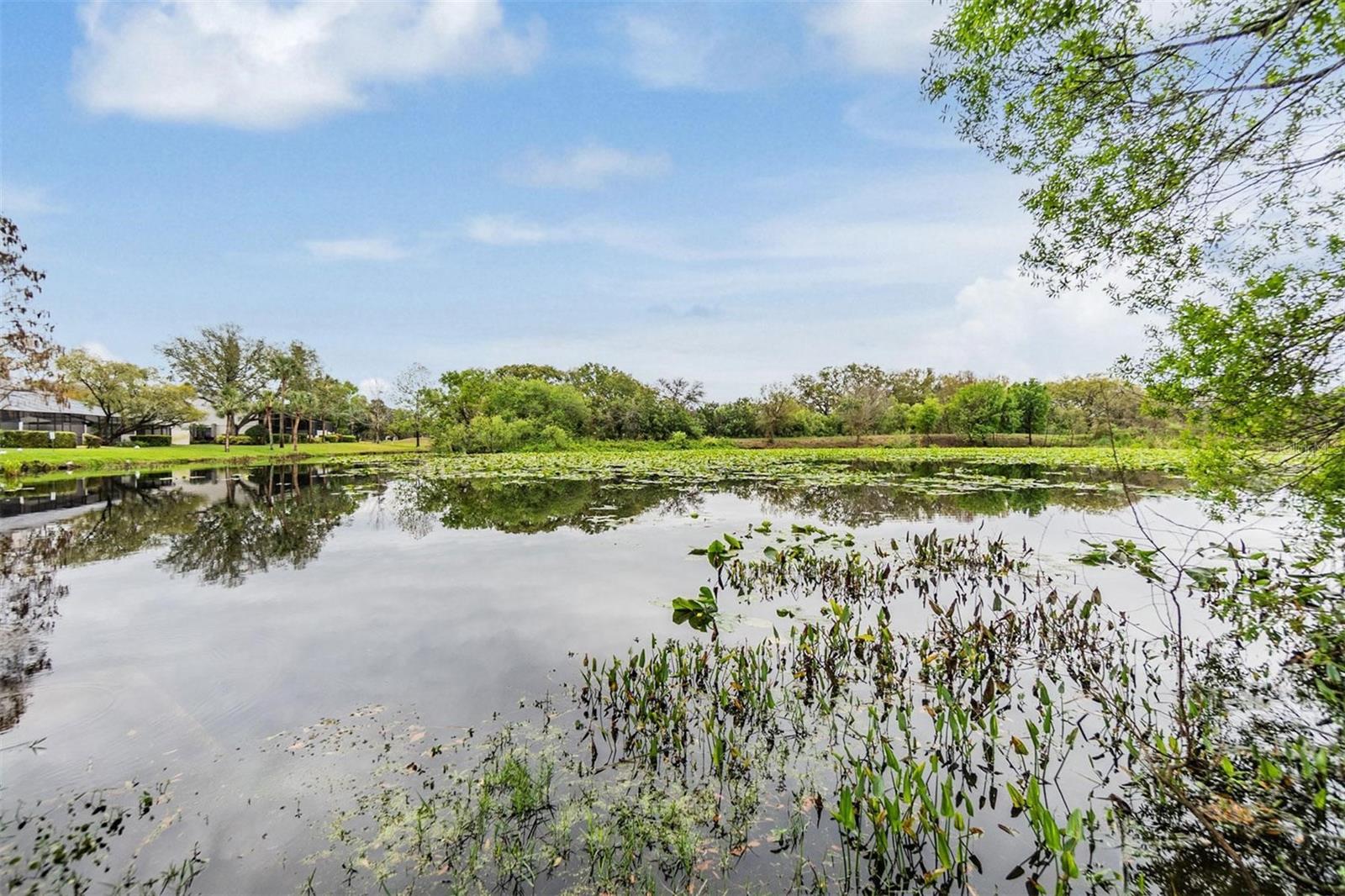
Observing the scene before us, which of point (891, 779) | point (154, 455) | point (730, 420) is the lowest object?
point (891, 779)

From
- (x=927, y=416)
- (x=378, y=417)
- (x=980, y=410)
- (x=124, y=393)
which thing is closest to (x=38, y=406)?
(x=124, y=393)

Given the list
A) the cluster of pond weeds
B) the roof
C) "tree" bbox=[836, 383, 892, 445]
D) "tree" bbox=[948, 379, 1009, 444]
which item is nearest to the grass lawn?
the roof

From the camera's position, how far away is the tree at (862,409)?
190 ft

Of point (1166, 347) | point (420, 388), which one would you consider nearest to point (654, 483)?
point (1166, 347)

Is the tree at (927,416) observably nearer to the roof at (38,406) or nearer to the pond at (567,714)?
the pond at (567,714)

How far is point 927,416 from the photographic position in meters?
60.3

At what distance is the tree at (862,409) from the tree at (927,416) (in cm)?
317

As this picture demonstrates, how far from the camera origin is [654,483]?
24.2 metres

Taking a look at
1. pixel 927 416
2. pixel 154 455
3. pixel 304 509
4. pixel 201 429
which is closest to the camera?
pixel 304 509

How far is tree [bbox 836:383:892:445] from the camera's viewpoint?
190 feet

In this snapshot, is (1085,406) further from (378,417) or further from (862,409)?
(378,417)

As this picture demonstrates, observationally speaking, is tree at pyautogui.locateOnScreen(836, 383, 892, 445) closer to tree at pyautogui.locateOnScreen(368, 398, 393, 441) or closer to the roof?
tree at pyautogui.locateOnScreen(368, 398, 393, 441)

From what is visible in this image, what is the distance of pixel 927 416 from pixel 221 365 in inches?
2935

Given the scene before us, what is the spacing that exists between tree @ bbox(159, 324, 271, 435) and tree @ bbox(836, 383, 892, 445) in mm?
61174
